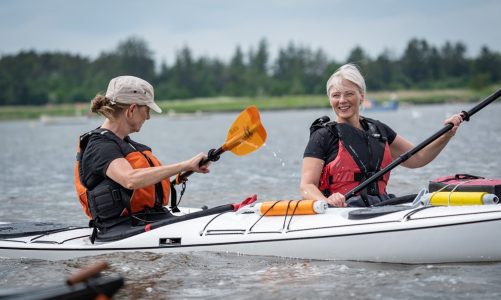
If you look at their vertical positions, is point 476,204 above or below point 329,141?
below

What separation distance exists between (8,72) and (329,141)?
114323mm

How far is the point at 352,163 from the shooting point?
Result: 605 centimetres

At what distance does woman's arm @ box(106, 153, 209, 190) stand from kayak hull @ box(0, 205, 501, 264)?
615 mm

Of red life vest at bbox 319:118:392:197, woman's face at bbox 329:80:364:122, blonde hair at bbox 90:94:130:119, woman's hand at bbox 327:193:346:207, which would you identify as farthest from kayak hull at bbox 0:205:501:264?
blonde hair at bbox 90:94:130:119

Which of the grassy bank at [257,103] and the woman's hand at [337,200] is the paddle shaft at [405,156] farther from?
the grassy bank at [257,103]

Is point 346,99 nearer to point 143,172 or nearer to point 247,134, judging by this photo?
point 247,134

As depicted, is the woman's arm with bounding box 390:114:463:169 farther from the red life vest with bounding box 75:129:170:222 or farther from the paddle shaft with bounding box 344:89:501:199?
the red life vest with bounding box 75:129:170:222

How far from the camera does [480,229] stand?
17.4ft

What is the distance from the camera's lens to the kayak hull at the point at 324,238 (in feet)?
17.8

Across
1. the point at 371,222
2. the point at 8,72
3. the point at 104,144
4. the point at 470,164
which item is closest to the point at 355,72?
the point at 371,222

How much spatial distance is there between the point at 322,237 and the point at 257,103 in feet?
312

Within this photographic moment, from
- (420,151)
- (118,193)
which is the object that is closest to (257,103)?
(420,151)

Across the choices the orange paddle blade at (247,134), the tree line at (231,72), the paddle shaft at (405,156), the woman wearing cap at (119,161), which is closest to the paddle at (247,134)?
the orange paddle blade at (247,134)

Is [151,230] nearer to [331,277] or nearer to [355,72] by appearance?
[331,277]
